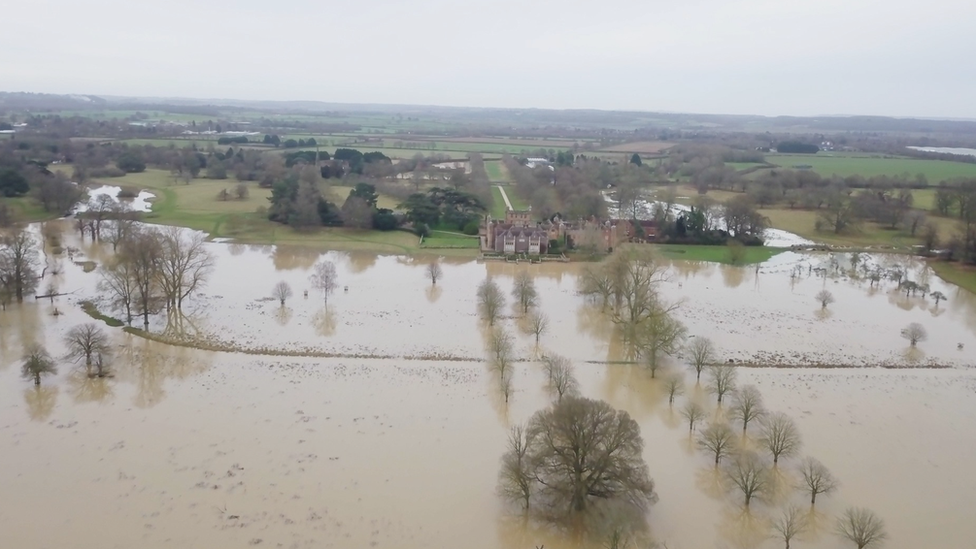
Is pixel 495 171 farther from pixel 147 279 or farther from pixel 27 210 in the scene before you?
pixel 147 279

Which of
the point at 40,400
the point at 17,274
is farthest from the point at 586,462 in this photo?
the point at 17,274

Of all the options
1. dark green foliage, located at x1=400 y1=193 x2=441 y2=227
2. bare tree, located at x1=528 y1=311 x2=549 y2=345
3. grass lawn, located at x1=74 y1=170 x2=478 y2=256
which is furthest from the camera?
dark green foliage, located at x1=400 y1=193 x2=441 y2=227

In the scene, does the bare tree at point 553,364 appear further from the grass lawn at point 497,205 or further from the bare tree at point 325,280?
the grass lawn at point 497,205

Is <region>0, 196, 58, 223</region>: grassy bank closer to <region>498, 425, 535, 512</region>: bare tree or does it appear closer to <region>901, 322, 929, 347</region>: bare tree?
<region>498, 425, 535, 512</region>: bare tree

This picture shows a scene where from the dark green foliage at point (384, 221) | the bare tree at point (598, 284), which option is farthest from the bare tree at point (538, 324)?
the dark green foliage at point (384, 221)

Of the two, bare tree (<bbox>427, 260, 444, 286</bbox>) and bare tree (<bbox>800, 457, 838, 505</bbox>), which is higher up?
bare tree (<bbox>427, 260, 444, 286</bbox>)

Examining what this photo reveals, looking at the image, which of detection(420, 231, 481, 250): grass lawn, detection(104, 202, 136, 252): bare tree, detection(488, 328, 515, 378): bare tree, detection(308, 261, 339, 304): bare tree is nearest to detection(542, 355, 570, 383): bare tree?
detection(488, 328, 515, 378): bare tree
